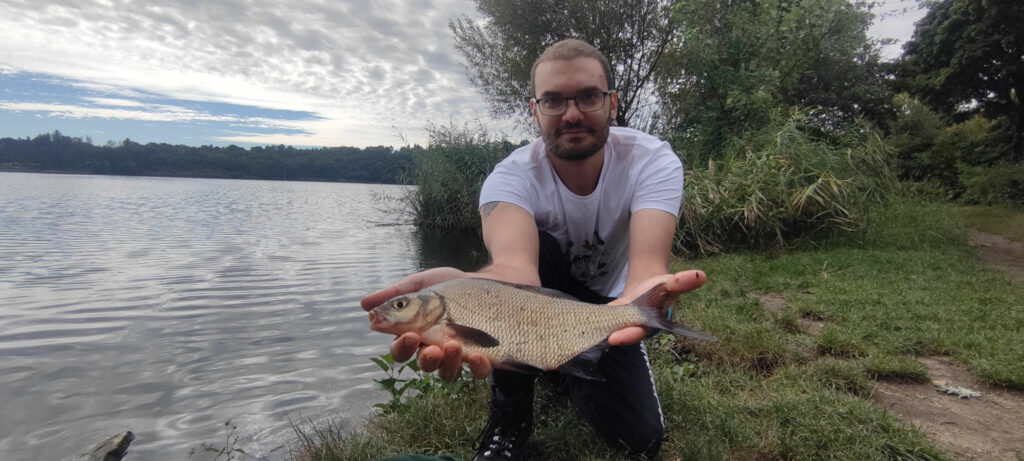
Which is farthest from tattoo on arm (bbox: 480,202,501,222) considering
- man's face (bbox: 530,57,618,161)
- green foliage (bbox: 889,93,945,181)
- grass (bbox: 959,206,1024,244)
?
green foliage (bbox: 889,93,945,181)

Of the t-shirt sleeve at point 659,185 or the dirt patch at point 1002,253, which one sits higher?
the t-shirt sleeve at point 659,185

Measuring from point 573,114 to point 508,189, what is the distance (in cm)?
53

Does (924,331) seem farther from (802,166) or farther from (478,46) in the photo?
(478,46)

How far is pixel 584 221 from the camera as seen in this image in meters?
3.13

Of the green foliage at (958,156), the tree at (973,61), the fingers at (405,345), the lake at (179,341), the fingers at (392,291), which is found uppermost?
the tree at (973,61)

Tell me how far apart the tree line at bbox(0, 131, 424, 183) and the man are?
53.5m

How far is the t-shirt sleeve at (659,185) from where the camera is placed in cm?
279

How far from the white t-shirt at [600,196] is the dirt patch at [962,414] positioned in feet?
5.70

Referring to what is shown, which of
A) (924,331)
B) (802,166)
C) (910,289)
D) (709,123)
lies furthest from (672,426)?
(709,123)

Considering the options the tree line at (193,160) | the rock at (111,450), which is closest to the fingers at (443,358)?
the rock at (111,450)

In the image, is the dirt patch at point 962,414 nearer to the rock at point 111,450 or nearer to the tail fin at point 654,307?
the tail fin at point 654,307

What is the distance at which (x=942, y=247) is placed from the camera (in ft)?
29.9

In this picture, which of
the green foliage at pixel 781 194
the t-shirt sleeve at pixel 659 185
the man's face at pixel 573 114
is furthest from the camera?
the green foliage at pixel 781 194

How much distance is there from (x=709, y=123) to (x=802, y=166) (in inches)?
152
